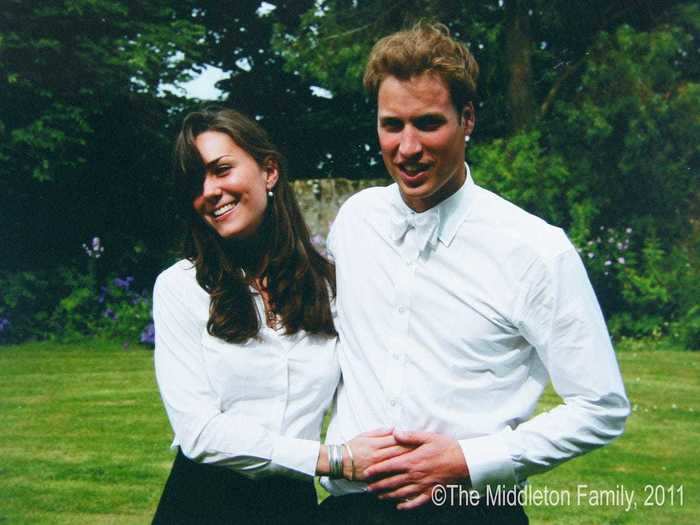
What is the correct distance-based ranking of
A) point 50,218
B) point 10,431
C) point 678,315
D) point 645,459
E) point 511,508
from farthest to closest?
point 50,218 → point 678,315 → point 10,431 → point 645,459 → point 511,508

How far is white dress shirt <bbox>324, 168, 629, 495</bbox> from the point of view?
8.27 feet

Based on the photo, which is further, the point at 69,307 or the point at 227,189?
the point at 69,307

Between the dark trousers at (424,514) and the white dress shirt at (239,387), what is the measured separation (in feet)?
0.55

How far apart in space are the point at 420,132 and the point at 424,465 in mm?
884

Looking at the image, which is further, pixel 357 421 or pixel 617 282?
pixel 617 282

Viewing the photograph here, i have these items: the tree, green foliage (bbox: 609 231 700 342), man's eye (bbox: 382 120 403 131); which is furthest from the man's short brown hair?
the tree

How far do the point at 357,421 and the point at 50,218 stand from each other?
986 cm

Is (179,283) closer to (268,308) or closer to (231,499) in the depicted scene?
(268,308)

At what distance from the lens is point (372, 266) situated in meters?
2.84

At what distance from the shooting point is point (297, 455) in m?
2.81

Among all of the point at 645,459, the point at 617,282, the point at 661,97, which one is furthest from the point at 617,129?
the point at 645,459

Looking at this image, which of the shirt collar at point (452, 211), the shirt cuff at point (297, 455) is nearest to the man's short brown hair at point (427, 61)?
the shirt collar at point (452, 211)

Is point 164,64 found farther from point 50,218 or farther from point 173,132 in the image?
point 50,218

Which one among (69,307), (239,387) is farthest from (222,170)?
(69,307)
